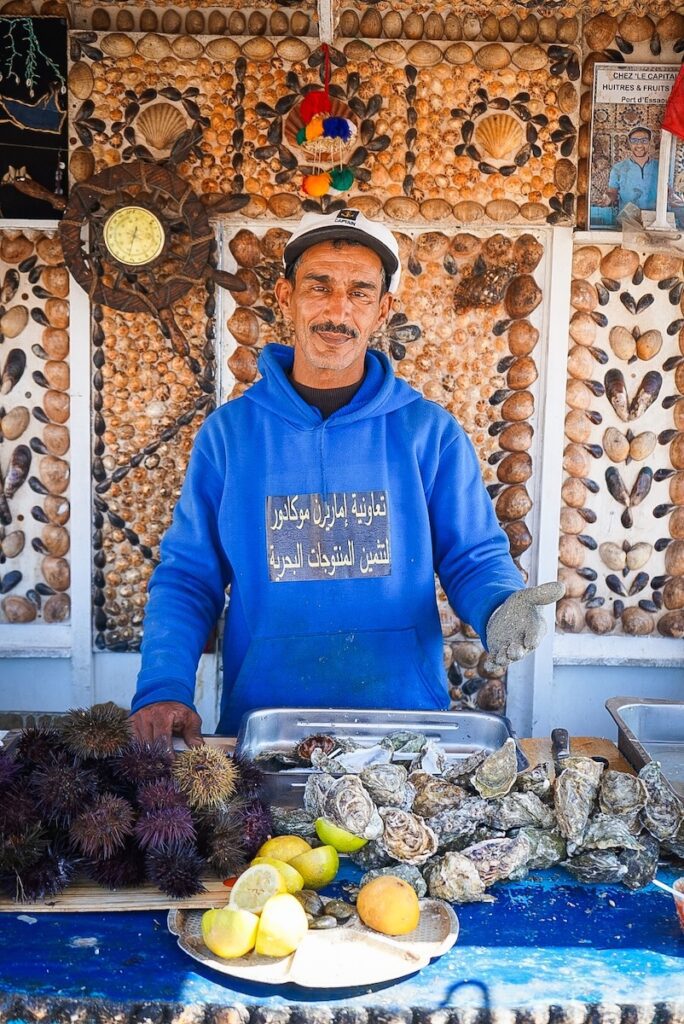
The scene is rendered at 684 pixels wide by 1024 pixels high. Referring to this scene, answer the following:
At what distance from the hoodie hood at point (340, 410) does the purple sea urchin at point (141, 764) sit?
1.18 m

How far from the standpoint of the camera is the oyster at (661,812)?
1720 millimetres

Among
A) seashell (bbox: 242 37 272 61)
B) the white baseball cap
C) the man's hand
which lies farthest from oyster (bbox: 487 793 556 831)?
seashell (bbox: 242 37 272 61)

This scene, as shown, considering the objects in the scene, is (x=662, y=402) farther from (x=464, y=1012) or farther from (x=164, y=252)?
(x=464, y=1012)

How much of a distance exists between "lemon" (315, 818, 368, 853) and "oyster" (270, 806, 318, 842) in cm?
3

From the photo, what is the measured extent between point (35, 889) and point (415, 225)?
9.22 feet

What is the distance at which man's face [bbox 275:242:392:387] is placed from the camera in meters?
2.61

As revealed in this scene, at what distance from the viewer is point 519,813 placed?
1.70 metres

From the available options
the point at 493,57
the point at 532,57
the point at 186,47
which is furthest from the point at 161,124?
the point at 532,57

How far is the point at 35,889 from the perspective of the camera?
5.08ft

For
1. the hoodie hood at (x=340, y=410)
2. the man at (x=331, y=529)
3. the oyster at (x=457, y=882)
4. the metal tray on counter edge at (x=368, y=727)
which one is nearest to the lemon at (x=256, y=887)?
the oyster at (x=457, y=882)

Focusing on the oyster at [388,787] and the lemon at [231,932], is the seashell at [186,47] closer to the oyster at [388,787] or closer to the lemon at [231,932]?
the oyster at [388,787]

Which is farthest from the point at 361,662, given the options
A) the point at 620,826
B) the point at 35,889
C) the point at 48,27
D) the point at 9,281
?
the point at 48,27

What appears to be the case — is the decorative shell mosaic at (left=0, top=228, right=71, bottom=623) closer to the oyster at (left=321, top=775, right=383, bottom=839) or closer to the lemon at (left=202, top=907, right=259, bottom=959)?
the oyster at (left=321, top=775, right=383, bottom=839)

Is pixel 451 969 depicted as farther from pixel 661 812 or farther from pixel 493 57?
pixel 493 57
